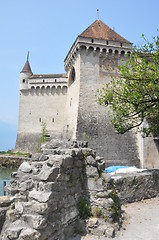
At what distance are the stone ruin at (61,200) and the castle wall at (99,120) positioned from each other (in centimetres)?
1697

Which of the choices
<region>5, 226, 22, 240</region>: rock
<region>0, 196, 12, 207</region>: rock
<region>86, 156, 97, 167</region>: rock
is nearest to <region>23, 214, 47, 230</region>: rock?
<region>5, 226, 22, 240</region>: rock

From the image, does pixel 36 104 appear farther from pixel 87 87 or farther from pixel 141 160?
pixel 141 160

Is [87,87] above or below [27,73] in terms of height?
below

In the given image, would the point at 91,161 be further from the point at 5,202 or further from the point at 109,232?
the point at 5,202

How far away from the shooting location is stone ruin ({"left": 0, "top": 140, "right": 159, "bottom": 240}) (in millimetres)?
3561

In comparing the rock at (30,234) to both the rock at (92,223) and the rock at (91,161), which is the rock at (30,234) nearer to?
the rock at (92,223)

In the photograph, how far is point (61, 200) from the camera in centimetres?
406

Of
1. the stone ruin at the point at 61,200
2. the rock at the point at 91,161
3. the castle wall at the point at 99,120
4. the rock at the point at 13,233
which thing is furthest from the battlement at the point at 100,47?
the rock at the point at 13,233

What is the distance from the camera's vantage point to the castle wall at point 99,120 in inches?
882

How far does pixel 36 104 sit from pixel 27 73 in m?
5.24

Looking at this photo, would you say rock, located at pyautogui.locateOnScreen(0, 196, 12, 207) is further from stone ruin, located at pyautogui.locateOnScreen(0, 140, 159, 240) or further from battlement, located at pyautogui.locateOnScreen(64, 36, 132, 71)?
battlement, located at pyautogui.locateOnScreen(64, 36, 132, 71)

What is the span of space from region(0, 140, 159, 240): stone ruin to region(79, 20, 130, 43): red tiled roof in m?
21.5

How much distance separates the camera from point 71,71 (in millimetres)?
28312

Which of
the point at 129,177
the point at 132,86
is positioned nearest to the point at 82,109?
the point at 132,86
